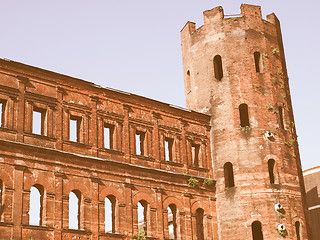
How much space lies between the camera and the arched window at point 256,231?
27562 millimetres

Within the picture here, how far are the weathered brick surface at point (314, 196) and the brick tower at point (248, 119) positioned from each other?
786 cm

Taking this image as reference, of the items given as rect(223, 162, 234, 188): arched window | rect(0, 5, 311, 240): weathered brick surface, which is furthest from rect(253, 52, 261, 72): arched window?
rect(223, 162, 234, 188): arched window

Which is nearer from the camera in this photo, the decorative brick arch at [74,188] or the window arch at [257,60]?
the decorative brick arch at [74,188]

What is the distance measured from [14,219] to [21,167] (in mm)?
2122

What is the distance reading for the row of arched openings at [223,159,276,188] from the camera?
2761 cm

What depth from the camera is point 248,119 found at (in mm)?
28703

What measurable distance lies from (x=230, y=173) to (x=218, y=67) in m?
6.18

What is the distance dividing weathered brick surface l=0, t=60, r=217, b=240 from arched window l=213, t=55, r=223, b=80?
9.77 ft

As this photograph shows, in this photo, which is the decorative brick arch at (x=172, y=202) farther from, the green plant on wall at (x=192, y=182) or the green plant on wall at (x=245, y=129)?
the green plant on wall at (x=245, y=129)

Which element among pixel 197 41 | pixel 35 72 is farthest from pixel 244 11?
pixel 35 72

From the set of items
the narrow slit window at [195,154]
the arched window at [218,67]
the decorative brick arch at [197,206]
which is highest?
the arched window at [218,67]

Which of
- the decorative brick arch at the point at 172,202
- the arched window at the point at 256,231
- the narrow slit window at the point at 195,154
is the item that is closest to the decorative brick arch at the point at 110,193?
the decorative brick arch at the point at 172,202

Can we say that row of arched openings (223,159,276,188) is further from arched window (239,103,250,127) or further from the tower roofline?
the tower roofline

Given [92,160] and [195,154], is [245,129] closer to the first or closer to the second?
[195,154]
